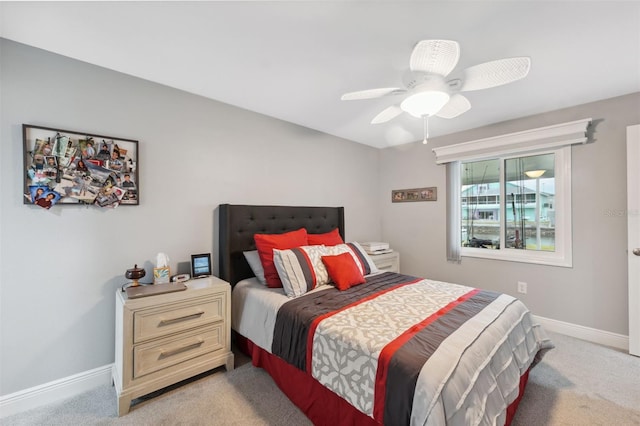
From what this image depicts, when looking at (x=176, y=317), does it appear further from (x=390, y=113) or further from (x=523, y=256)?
(x=523, y=256)

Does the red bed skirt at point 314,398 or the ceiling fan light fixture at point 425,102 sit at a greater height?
the ceiling fan light fixture at point 425,102

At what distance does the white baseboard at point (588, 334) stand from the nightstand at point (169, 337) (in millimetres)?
2782

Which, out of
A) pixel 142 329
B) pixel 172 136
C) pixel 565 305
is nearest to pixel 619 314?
pixel 565 305

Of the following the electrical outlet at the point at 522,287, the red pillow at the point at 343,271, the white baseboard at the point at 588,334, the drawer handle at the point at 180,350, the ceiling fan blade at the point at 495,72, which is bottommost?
the white baseboard at the point at 588,334

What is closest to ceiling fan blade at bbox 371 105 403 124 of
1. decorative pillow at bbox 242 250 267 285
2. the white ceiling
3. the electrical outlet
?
the white ceiling

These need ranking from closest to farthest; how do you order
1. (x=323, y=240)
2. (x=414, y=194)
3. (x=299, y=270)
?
(x=299, y=270)
(x=323, y=240)
(x=414, y=194)

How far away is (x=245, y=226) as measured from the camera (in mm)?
2555

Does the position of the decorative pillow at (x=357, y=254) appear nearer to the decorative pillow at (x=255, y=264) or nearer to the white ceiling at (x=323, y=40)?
the decorative pillow at (x=255, y=264)

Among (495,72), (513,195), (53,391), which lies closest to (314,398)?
(53,391)

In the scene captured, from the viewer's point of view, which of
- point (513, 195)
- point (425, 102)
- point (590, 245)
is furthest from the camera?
point (513, 195)

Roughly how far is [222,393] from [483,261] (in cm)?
307

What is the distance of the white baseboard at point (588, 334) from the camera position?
7.82ft

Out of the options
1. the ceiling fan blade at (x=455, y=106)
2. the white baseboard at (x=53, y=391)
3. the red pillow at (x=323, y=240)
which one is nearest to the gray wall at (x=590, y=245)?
the ceiling fan blade at (x=455, y=106)

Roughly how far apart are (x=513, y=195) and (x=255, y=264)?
3026mm
